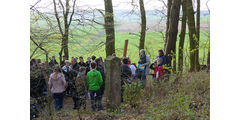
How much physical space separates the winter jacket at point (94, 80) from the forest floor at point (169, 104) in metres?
0.59

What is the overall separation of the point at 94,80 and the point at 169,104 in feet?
7.16

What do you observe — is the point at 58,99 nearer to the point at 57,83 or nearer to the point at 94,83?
the point at 57,83

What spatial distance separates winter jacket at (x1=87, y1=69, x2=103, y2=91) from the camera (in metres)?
6.93

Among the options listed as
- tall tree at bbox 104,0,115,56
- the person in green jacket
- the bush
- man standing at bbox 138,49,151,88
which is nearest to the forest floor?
the bush

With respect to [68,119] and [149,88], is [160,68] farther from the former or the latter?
[68,119]

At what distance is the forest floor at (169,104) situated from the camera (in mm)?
5699

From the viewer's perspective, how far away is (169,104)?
6227 mm

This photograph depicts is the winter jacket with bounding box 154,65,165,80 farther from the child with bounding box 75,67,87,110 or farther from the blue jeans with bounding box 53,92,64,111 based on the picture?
the blue jeans with bounding box 53,92,64,111

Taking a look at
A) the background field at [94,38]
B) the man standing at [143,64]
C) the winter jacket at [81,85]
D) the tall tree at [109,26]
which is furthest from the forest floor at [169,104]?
the tall tree at [109,26]

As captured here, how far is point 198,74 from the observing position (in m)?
7.84

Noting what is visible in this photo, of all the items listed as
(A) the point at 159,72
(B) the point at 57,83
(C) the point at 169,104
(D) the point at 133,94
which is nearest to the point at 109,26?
(A) the point at 159,72

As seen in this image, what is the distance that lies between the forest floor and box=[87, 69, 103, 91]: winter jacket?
59cm

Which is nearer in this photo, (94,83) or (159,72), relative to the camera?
(94,83)

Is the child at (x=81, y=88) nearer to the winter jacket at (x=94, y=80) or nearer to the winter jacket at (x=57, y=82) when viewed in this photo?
the winter jacket at (x=94, y=80)
